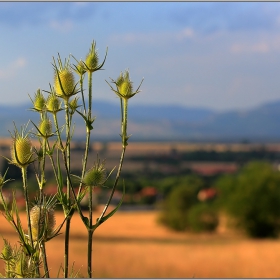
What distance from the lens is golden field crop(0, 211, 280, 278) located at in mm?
25062

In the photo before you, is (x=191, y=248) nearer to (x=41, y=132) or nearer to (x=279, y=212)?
(x=279, y=212)

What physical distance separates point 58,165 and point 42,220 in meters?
0.12

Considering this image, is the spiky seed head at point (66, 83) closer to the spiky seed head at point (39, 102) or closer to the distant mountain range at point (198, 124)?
the spiky seed head at point (39, 102)

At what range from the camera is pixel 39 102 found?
3.98 ft

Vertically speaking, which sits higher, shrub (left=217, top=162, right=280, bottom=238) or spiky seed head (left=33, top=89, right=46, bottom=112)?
→ spiky seed head (left=33, top=89, right=46, bottom=112)

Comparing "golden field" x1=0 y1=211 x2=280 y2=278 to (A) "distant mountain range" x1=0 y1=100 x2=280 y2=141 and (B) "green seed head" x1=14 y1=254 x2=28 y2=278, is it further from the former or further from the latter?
(A) "distant mountain range" x1=0 y1=100 x2=280 y2=141

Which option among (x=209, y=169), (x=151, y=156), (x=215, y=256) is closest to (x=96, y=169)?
(x=215, y=256)

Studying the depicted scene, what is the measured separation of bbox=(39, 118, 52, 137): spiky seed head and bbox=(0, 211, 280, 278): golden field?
21.5m

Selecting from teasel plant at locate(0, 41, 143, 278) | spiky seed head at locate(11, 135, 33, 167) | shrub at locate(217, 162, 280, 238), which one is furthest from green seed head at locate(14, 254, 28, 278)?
shrub at locate(217, 162, 280, 238)

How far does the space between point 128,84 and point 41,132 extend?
205mm

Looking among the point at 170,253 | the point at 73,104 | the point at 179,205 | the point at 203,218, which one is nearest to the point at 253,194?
the point at 179,205

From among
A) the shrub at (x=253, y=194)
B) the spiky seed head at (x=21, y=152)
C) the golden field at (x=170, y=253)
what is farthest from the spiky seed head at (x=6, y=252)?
the shrub at (x=253, y=194)

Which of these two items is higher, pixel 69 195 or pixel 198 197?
pixel 69 195

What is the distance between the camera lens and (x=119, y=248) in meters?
33.3
